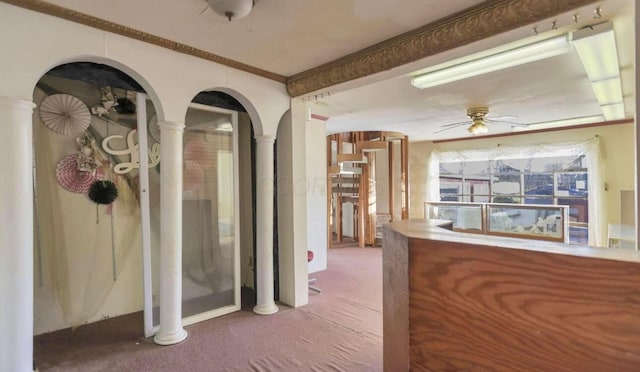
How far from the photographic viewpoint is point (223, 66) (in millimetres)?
2875

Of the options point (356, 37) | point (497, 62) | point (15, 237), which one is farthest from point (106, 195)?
point (497, 62)

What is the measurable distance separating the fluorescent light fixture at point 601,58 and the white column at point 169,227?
3180 mm

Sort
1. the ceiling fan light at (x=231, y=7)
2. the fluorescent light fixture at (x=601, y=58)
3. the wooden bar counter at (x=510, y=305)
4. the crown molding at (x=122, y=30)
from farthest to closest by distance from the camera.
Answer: the fluorescent light fixture at (x=601, y=58) < the crown molding at (x=122, y=30) < the ceiling fan light at (x=231, y=7) < the wooden bar counter at (x=510, y=305)

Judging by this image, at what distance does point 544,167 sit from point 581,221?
1.28 metres

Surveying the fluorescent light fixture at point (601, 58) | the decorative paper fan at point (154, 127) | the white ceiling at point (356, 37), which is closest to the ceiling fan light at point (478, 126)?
the white ceiling at point (356, 37)

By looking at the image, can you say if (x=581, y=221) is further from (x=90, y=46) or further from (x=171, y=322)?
(x=90, y=46)

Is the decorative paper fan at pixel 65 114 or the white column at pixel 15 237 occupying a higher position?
the decorative paper fan at pixel 65 114

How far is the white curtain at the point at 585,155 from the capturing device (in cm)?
575

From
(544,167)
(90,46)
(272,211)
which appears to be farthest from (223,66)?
(544,167)

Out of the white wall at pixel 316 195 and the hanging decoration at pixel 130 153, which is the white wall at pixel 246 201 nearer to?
the hanging decoration at pixel 130 153

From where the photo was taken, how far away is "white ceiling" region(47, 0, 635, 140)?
2.01 m

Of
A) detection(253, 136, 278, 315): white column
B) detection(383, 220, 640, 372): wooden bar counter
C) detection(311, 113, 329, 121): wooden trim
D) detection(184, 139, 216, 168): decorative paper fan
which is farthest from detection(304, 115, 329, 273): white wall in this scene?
detection(383, 220, 640, 372): wooden bar counter

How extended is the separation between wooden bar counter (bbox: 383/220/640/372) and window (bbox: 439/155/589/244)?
256 inches

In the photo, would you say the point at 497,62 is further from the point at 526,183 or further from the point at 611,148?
the point at 526,183
